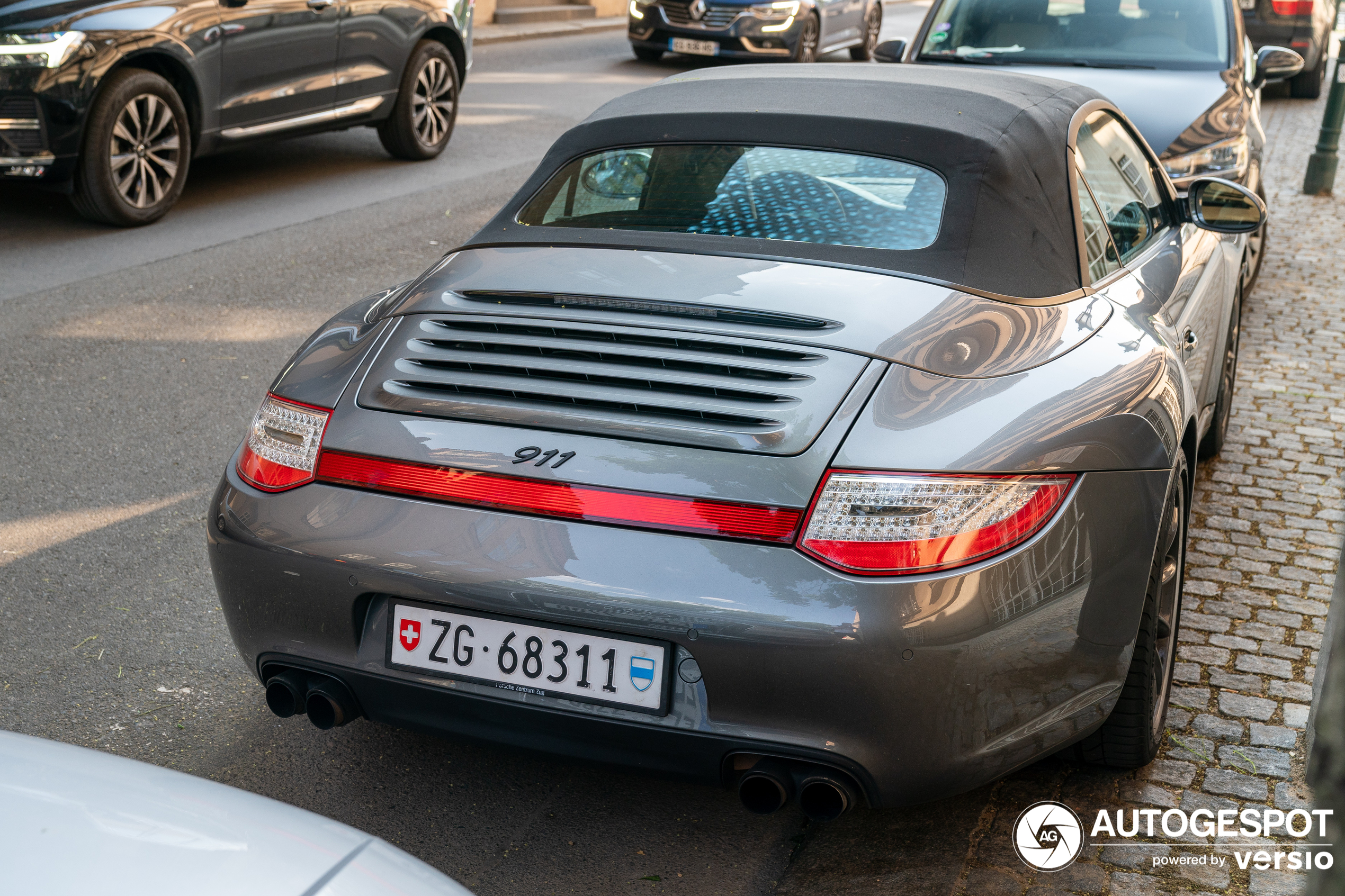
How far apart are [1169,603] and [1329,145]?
8385mm

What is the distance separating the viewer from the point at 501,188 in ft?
30.3

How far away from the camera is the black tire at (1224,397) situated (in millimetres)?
4770

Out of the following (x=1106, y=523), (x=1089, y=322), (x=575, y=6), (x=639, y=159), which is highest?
(x=639, y=159)

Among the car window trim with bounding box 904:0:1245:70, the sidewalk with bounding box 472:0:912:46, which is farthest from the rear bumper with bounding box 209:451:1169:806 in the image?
the sidewalk with bounding box 472:0:912:46

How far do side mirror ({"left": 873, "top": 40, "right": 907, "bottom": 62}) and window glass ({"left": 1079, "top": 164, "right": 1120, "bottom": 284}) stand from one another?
4.86 metres

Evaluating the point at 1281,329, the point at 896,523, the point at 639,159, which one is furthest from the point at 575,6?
the point at 896,523

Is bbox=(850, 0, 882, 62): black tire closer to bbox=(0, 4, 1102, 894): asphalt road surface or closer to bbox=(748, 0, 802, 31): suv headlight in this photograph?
bbox=(748, 0, 802, 31): suv headlight

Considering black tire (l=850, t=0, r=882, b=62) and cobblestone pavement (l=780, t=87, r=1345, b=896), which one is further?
black tire (l=850, t=0, r=882, b=62)

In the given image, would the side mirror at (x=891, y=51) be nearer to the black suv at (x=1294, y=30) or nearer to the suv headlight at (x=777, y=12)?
the suv headlight at (x=777, y=12)

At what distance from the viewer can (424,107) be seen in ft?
32.7

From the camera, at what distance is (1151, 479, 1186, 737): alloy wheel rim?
288cm

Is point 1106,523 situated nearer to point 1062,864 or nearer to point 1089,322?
point 1089,322

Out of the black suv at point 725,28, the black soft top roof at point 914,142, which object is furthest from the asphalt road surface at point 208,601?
the black suv at point 725,28

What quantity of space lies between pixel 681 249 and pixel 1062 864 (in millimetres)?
1519
